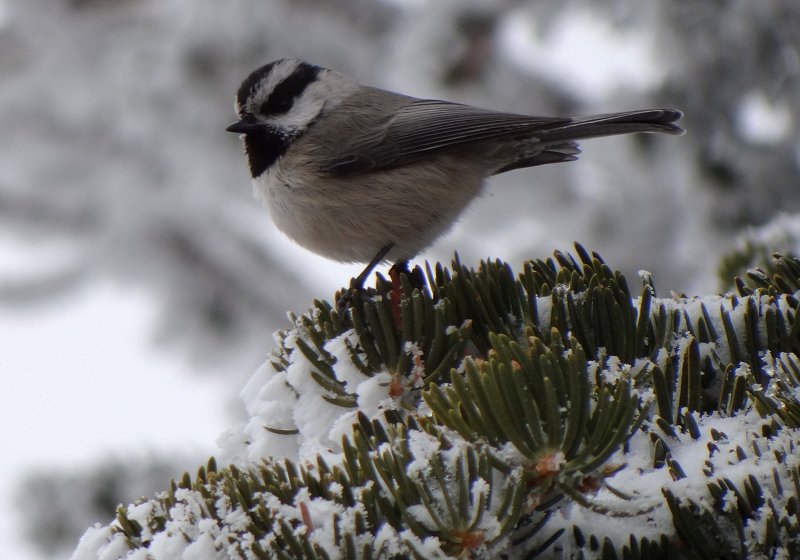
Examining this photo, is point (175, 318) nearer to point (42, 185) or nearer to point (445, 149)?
point (42, 185)

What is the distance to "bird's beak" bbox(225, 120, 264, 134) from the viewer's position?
2.87m

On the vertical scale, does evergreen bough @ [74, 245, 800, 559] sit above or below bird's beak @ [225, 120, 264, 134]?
below

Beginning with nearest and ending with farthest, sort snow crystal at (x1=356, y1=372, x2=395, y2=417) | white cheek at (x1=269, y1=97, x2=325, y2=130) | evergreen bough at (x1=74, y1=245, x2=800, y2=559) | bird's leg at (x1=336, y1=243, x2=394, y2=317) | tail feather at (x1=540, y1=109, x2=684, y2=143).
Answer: evergreen bough at (x1=74, y1=245, x2=800, y2=559), snow crystal at (x1=356, y1=372, x2=395, y2=417), bird's leg at (x1=336, y1=243, x2=394, y2=317), tail feather at (x1=540, y1=109, x2=684, y2=143), white cheek at (x1=269, y1=97, x2=325, y2=130)

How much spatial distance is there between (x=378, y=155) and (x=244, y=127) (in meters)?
0.47

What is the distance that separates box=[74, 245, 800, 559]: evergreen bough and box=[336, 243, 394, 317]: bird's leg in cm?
30

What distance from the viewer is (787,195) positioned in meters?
3.65

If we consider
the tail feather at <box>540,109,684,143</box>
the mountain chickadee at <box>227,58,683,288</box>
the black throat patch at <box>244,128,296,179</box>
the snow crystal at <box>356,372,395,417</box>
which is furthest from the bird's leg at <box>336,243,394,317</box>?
the tail feather at <box>540,109,684,143</box>

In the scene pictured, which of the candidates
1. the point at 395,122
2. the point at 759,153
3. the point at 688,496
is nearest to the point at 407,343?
the point at 688,496

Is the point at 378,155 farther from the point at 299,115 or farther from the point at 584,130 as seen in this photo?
the point at 584,130

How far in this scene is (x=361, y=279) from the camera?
7.69 ft

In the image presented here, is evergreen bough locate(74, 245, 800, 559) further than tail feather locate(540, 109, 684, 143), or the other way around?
tail feather locate(540, 109, 684, 143)

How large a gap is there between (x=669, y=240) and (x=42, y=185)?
369 cm

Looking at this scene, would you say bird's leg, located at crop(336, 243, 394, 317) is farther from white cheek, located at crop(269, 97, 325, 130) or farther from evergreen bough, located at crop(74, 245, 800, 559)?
white cheek, located at crop(269, 97, 325, 130)

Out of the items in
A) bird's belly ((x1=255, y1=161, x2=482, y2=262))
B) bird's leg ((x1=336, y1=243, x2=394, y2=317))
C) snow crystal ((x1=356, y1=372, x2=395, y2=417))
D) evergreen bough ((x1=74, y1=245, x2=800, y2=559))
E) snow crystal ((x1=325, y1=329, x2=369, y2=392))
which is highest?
bird's belly ((x1=255, y1=161, x2=482, y2=262))
